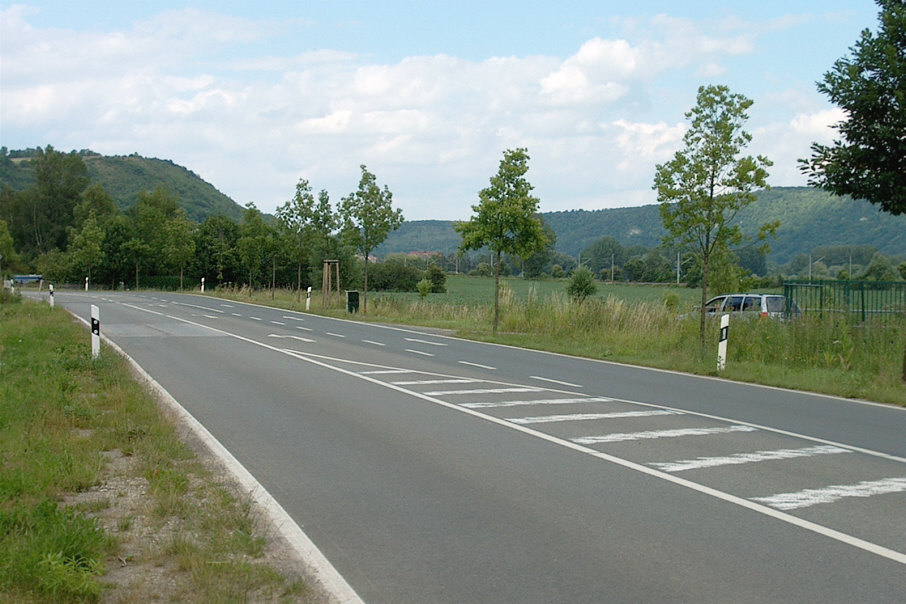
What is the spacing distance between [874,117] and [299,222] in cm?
4153

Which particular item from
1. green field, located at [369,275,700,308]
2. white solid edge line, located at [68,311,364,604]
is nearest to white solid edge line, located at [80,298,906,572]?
white solid edge line, located at [68,311,364,604]

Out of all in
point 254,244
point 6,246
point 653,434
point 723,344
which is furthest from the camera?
point 6,246

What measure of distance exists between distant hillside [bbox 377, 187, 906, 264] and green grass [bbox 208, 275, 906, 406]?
45.4 meters

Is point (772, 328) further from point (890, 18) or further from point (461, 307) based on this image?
point (461, 307)

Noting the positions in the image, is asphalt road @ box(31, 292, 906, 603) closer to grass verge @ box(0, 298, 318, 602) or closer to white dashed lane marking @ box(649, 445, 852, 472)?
white dashed lane marking @ box(649, 445, 852, 472)

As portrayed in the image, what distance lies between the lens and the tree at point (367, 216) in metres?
39.5

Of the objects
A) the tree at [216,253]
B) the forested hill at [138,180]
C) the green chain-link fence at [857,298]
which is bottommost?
the green chain-link fence at [857,298]

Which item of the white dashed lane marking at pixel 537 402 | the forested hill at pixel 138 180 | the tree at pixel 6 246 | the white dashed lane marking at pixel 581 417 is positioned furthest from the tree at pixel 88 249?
the white dashed lane marking at pixel 581 417

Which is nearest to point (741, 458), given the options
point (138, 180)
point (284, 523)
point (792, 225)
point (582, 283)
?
point (284, 523)

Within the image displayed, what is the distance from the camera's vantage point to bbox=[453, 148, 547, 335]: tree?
89.1ft

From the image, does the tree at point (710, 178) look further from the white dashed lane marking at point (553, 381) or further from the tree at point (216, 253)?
the tree at point (216, 253)

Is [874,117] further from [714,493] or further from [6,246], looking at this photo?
[6,246]

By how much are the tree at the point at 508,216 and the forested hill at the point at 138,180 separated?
416 feet

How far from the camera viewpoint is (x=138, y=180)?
16188cm
